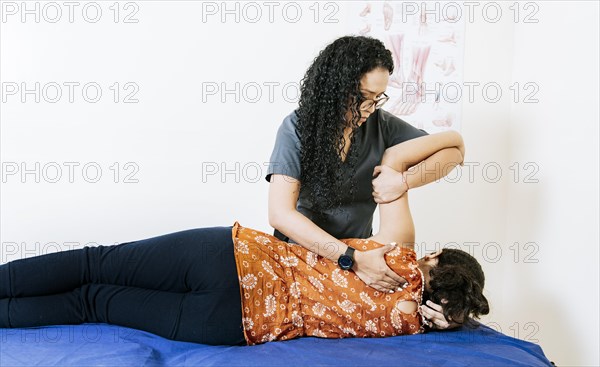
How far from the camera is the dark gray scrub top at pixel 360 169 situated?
2.02 metres

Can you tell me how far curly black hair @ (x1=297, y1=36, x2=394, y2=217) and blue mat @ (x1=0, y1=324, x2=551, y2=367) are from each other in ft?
1.73

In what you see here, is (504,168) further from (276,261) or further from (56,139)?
(56,139)

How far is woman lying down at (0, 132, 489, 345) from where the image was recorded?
169cm

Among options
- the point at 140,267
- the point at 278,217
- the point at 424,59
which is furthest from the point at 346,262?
the point at 424,59

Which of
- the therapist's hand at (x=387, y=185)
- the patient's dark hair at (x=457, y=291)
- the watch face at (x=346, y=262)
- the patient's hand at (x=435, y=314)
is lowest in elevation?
the patient's hand at (x=435, y=314)

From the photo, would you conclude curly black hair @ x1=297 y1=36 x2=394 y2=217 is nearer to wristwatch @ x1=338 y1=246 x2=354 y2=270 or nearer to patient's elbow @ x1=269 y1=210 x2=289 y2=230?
patient's elbow @ x1=269 y1=210 x2=289 y2=230

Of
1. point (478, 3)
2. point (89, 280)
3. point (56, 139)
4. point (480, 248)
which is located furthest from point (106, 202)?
point (478, 3)

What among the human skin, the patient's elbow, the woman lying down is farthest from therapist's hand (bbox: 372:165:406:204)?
the patient's elbow

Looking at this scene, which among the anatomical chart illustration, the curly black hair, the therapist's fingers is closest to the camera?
the therapist's fingers

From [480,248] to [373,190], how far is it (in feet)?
3.75

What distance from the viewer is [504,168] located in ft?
9.55

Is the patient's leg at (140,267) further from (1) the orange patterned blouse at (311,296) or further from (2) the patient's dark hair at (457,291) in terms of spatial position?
(2) the patient's dark hair at (457,291)

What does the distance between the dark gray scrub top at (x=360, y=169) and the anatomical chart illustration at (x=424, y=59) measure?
2.33 feet

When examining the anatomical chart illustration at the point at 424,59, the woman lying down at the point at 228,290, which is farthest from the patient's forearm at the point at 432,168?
the anatomical chart illustration at the point at 424,59
